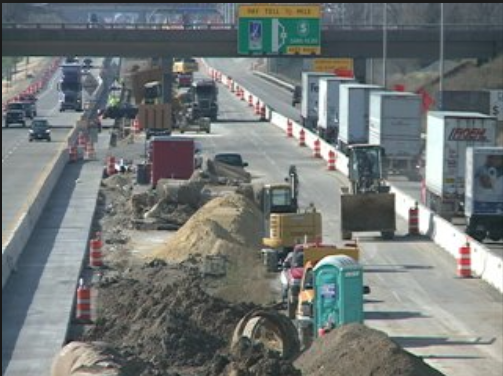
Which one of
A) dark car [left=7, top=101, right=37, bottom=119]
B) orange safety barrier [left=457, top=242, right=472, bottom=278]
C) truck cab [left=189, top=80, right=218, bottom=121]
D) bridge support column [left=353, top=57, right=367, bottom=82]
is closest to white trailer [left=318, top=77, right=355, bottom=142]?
dark car [left=7, top=101, right=37, bottom=119]

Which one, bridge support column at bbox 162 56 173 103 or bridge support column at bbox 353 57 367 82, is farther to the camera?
Answer: bridge support column at bbox 353 57 367 82

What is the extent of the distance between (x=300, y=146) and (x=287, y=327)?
53.7 metres

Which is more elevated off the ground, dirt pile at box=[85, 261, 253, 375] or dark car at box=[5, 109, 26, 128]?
dirt pile at box=[85, 261, 253, 375]

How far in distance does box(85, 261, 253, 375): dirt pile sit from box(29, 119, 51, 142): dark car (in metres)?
51.3

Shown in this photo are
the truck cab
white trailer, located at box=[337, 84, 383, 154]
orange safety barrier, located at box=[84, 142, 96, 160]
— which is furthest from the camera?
the truck cab

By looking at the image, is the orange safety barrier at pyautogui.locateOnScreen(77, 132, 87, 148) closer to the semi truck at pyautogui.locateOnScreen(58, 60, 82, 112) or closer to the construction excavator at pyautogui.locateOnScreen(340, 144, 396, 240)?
the semi truck at pyautogui.locateOnScreen(58, 60, 82, 112)

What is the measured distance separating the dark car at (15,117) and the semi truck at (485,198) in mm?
51500

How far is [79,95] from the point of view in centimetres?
6606

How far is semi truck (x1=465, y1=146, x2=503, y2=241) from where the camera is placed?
42.2 meters

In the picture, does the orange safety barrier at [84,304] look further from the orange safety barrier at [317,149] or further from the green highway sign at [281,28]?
the green highway sign at [281,28]

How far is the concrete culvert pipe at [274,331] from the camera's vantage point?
78.2 ft

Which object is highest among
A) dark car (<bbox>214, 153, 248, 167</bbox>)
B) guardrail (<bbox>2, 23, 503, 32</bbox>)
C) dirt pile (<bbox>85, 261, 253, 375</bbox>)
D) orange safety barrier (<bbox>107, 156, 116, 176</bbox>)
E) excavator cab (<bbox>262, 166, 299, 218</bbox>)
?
guardrail (<bbox>2, 23, 503, 32</bbox>)

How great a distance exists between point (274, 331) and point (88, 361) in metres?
6.15

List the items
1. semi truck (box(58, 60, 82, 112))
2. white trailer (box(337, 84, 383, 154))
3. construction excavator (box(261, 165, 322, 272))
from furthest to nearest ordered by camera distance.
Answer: white trailer (box(337, 84, 383, 154)) → semi truck (box(58, 60, 82, 112)) → construction excavator (box(261, 165, 322, 272))
